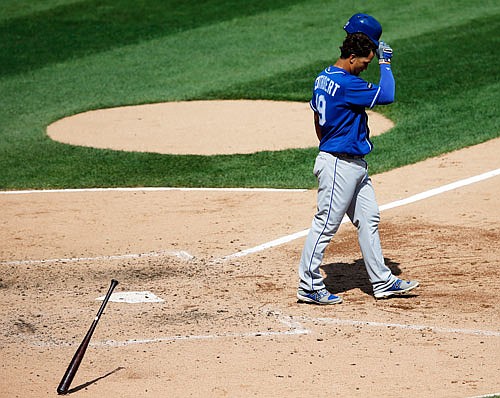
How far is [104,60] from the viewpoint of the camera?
18375 mm

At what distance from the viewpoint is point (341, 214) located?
7484mm

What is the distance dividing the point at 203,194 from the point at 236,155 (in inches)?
70.8

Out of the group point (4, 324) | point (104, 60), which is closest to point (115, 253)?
point (4, 324)

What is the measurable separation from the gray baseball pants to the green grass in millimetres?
3461

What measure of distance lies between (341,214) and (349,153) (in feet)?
1.50

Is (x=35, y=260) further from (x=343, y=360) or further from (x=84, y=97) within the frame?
(x=84, y=97)

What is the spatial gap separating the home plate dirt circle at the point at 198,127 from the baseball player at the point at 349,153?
525 centimetres

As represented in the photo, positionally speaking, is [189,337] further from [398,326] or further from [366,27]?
[366,27]

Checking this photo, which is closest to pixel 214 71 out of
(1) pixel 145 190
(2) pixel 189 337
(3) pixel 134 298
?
(1) pixel 145 190

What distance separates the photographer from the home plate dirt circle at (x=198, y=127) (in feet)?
42.9

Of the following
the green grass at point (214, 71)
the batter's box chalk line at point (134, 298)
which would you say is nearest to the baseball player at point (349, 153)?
the batter's box chalk line at point (134, 298)

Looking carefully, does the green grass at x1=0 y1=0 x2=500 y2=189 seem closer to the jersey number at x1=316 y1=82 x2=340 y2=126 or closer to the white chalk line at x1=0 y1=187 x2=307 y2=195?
the white chalk line at x1=0 y1=187 x2=307 y2=195

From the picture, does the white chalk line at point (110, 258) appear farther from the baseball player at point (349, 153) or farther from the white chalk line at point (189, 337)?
the white chalk line at point (189, 337)

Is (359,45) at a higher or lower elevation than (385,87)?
higher
